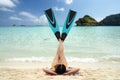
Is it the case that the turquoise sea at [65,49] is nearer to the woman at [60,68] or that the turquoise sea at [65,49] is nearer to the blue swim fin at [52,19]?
the blue swim fin at [52,19]

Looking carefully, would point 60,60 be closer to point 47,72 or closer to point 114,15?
point 47,72

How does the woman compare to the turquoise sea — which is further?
the turquoise sea

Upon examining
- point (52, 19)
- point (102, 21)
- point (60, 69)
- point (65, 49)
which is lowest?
point (60, 69)

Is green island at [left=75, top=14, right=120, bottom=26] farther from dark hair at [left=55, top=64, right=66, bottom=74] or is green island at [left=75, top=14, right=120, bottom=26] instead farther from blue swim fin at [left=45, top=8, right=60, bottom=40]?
dark hair at [left=55, top=64, right=66, bottom=74]

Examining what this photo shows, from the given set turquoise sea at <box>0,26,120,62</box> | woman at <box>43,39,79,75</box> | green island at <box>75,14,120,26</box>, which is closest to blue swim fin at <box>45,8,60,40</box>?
woman at <box>43,39,79,75</box>

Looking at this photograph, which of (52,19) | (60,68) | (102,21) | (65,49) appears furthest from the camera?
(102,21)

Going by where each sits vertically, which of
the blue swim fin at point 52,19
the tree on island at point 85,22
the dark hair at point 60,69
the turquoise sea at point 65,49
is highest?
the tree on island at point 85,22

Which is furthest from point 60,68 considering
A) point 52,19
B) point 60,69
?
point 52,19

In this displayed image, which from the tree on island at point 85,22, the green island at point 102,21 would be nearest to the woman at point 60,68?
the green island at point 102,21

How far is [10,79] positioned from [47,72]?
43.8 inches

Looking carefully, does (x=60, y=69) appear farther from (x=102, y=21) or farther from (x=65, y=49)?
(x=102, y=21)

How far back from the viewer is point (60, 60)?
6.04 m

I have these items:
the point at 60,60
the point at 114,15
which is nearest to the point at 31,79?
the point at 60,60

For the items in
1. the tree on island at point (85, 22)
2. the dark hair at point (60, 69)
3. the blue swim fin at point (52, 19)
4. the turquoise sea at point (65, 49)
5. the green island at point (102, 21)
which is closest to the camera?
the dark hair at point (60, 69)
